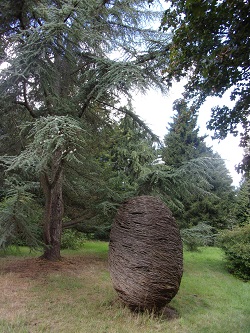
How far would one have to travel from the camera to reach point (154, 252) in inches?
176

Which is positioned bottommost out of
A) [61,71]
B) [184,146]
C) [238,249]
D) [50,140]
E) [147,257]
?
[147,257]

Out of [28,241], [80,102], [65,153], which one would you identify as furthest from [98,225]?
Answer: [65,153]

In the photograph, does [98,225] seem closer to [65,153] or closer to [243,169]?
[65,153]

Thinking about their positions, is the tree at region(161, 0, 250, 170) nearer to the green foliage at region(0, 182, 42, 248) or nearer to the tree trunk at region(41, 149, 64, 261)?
the green foliage at region(0, 182, 42, 248)

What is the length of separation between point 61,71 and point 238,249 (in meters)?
7.34

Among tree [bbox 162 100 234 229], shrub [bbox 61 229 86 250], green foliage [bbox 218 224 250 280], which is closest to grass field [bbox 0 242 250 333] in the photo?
green foliage [bbox 218 224 250 280]

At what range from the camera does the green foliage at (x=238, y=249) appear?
332 inches

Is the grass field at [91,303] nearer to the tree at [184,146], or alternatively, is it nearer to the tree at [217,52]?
the tree at [217,52]

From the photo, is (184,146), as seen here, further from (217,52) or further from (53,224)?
(217,52)

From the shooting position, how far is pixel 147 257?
4.45 metres

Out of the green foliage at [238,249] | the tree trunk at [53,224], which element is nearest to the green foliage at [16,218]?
the tree trunk at [53,224]

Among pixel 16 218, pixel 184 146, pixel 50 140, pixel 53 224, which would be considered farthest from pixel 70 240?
pixel 184 146

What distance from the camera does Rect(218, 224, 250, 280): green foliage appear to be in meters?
8.43

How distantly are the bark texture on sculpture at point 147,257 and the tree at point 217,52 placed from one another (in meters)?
1.69
